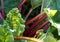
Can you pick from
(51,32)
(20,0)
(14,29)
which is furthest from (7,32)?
(20,0)

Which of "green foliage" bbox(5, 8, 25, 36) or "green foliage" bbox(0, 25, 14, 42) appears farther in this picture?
"green foliage" bbox(5, 8, 25, 36)

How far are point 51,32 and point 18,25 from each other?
174mm

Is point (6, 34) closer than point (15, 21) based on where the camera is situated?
Yes

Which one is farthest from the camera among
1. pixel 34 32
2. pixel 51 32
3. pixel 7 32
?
pixel 34 32

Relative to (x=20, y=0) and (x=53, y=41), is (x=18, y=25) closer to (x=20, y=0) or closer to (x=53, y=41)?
(x=53, y=41)

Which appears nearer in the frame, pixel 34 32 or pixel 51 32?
pixel 51 32

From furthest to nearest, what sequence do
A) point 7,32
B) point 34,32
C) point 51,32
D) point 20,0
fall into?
point 20,0 < point 34,32 < point 51,32 < point 7,32

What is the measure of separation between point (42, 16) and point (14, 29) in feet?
1.05

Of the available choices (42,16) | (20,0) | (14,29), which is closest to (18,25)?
(14,29)

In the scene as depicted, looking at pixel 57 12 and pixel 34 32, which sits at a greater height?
pixel 57 12

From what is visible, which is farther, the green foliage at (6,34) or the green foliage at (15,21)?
the green foliage at (15,21)

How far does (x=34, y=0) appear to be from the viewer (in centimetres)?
140

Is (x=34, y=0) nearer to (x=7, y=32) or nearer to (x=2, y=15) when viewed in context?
(x=2, y=15)

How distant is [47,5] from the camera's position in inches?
54.2
